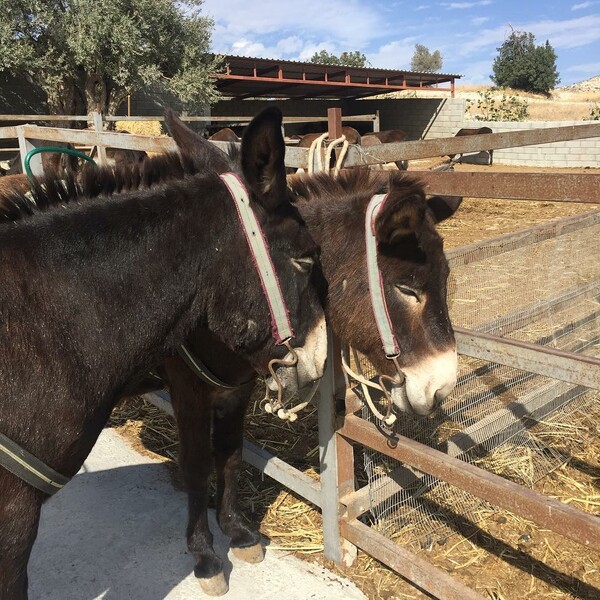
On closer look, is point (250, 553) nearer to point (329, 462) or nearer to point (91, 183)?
point (329, 462)

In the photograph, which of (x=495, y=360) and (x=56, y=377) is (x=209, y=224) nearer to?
(x=56, y=377)

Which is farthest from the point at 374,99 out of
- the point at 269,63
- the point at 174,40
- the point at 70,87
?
the point at 70,87

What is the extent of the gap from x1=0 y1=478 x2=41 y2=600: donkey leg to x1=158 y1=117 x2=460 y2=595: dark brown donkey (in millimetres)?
906

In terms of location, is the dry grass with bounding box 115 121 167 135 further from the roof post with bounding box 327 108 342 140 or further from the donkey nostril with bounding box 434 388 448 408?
the donkey nostril with bounding box 434 388 448 408

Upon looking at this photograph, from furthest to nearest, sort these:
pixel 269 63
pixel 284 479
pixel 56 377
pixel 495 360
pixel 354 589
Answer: pixel 269 63
pixel 284 479
pixel 354 589
pixel 495 360
pixel 56 377

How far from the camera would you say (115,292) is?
1.71m

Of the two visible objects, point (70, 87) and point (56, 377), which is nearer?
point (56, 377)

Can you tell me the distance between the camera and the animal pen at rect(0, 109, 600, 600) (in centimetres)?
197

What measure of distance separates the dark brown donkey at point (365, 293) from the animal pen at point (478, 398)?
0.88ft

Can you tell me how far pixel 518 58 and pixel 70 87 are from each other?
52.9 metres

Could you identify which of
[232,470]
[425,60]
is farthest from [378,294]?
[425,60]

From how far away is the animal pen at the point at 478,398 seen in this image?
1966 millimetres

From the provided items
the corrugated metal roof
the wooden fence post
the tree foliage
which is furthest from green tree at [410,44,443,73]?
the wooden fence post

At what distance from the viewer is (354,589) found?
263cm
